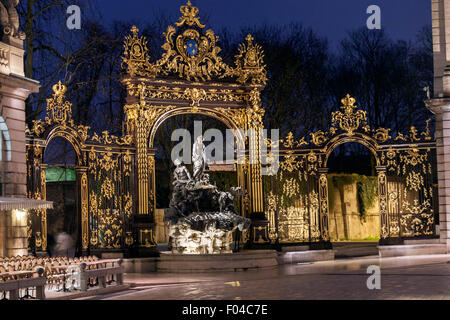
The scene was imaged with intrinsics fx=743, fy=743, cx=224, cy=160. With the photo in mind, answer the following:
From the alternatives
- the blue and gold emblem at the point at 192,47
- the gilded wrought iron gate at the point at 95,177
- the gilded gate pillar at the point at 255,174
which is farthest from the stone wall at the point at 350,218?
the gilded wrought iron gate at the point at 95,177

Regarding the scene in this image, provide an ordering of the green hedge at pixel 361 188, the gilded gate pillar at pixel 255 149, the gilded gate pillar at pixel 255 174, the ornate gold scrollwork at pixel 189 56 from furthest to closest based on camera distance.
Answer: the green hedge at pixel 361 188 < the gilded gate pillar at pixel 255 149 < the gilded gate pillar at pixel 255 174 < the ornate gold scrollwork at pixel 189 56

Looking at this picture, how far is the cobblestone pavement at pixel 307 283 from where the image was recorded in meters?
13.0

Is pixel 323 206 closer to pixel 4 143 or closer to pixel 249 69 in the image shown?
pixel 249 69

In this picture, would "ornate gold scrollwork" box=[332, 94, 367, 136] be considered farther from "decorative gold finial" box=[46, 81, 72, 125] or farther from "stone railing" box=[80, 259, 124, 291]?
"stone railing" box=[80, 259, 124, 291]

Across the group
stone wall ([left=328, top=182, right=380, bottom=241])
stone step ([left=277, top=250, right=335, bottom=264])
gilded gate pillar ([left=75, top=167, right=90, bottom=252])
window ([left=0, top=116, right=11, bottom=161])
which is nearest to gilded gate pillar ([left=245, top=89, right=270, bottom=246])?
stone step ([left=277, top=250, right=335, bottom=264])

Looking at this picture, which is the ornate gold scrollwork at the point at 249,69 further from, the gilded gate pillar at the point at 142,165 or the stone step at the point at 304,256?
the stone step at the point at 304,256

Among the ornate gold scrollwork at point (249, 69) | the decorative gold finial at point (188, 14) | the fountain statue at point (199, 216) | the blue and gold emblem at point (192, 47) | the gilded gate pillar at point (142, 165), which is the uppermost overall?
the decorative gold finial at point (188, 14)

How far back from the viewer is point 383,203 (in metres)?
21.6

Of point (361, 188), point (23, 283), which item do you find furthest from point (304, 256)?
point (361, 188)

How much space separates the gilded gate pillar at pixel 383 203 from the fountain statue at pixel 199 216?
4.21 meters

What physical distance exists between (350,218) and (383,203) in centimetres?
950

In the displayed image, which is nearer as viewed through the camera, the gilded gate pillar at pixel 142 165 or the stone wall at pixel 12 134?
the stone wall at pixel 12 134

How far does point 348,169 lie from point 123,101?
13.7 meters

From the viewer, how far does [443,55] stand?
2148 cm
